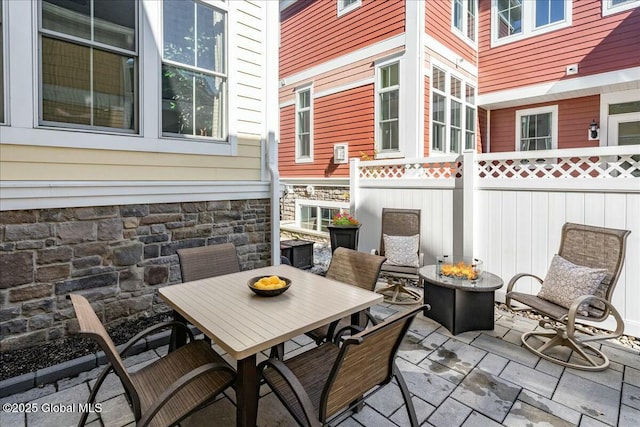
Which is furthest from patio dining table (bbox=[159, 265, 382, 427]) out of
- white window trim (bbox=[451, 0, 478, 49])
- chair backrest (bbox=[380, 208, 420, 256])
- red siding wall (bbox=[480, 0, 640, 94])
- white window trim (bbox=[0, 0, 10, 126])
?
red siding wall (bbox=[480, 0, 640, 94])

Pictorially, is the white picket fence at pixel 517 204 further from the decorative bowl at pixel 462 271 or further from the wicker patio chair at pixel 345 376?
the wicker patio chair at pixel 345 376

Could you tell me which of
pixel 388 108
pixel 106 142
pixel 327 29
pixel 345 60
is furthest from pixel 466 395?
pixel 327 29

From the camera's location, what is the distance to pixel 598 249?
3082mm

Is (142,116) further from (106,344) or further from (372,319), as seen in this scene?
(372,319)

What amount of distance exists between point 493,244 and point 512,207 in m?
0.52

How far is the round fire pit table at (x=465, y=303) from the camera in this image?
10.9 feet

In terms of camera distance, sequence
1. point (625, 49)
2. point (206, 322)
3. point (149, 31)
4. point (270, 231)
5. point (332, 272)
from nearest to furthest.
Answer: point (206, 322), point (332, 272), point (149, 31), point (270, 231), point (625, 49)

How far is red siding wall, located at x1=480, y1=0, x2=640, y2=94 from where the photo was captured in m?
6.42

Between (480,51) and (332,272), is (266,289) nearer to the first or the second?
(332,272)

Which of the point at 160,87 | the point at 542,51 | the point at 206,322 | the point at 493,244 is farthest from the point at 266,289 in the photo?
the point at 542,51

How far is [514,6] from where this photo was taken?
7.66m

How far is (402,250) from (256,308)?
9.87ft

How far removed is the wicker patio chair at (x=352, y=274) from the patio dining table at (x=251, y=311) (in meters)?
0.24

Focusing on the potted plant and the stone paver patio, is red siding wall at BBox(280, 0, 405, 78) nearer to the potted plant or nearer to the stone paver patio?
the potted plant
